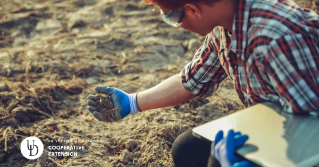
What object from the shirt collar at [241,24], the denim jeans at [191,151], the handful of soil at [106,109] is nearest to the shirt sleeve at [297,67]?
the shirt collar at [241,24]

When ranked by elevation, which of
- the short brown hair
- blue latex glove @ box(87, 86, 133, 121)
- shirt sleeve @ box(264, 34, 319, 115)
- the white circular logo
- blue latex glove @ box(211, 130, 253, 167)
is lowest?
the white circular logo

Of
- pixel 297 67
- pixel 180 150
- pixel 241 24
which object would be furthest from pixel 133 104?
pixel 297 67

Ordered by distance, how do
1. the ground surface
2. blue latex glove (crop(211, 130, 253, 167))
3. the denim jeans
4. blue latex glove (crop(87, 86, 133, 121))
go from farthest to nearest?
the ground surface < blue latex glove (crop(87, 86, 133, 121)) < the denim jeans < blue latex glove (crop(211, 130, 253, 167))

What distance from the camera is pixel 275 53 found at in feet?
3.68

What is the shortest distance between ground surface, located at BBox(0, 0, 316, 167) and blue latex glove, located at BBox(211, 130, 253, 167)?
2.80 feet

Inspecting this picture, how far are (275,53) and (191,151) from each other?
0.82 metres

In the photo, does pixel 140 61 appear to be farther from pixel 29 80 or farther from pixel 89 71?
pixel 29 80

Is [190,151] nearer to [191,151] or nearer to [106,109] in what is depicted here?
[191,151]

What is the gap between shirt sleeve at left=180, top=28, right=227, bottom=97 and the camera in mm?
1566

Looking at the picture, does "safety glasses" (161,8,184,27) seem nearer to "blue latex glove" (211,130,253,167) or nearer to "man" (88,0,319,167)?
"man" (88,0,319,167)

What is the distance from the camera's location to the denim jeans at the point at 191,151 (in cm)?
168

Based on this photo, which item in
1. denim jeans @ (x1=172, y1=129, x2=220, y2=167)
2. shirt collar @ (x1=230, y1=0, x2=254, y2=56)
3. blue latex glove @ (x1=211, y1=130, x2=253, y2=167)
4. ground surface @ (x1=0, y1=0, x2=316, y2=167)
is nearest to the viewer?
blue latex glove @ (x1=211, y1=130, x2=253, y2=167)

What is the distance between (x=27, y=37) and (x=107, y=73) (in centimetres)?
145

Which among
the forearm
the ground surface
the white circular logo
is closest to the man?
the forearm
